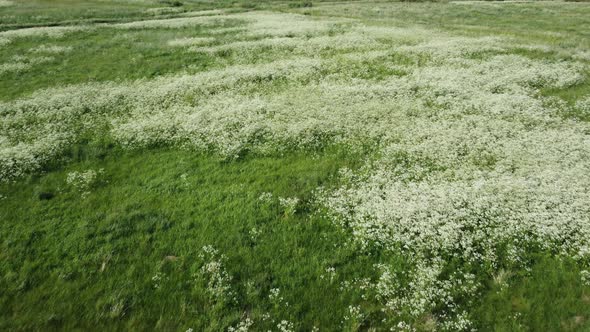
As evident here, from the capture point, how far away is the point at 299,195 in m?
14.4

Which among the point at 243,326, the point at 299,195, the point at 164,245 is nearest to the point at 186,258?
the point at 164,245

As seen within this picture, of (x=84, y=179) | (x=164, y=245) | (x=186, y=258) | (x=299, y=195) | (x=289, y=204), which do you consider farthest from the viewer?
(x=84, y=179)

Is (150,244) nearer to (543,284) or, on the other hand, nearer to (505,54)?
(543,284)

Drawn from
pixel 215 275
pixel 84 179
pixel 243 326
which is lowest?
pixel 243 326

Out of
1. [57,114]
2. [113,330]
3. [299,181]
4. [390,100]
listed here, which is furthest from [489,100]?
[57,114]

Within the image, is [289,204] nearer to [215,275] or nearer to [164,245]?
[215,275]

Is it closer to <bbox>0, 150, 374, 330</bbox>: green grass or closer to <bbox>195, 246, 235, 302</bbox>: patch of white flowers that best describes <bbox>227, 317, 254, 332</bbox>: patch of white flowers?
<bbox>0, 150, 374, 330</bbox>: green grass

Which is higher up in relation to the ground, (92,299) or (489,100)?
(489,100)

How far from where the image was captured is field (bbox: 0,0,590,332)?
9867 mm

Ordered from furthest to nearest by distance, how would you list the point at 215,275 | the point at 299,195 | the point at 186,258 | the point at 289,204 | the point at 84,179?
1. the point at 84,179
2. the point at 299,195
3. the point at 289,204
4. the point at 186,258
5. the point at 215,275

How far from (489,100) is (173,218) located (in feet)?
67.5

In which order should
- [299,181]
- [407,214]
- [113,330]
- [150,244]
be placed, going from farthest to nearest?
[299,181] → [407,214] → [150,244] → [113,330]

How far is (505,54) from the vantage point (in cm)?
3219

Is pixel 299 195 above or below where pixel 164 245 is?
above
